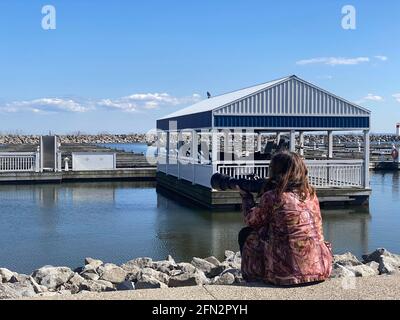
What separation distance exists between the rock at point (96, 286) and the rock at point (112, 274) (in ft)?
1.23

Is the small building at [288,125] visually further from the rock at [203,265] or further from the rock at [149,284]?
the rock at [149,284]

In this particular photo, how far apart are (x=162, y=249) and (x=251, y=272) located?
239 inches

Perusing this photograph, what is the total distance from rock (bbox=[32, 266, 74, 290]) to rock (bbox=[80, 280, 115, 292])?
40 cm

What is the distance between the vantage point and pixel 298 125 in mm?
18000

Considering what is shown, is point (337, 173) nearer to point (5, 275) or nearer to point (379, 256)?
point (379, 256)

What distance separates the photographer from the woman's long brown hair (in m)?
5.13

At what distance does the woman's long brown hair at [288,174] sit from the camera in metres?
5.13

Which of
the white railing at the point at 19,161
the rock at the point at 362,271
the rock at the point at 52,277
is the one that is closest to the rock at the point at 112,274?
the rock at the point at 52,277

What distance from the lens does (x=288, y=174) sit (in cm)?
513

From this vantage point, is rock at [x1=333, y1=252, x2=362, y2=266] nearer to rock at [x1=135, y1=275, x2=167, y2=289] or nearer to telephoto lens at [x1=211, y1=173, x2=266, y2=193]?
rock at [x1=135, y1=275, x2=167, y2=289]

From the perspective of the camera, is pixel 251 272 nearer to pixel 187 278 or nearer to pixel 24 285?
pixel 187 278

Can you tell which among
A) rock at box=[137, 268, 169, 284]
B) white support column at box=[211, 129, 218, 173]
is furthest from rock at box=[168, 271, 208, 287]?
white support column at box=[211, 129, 218, 173]
